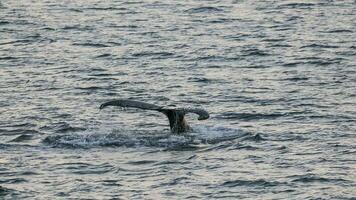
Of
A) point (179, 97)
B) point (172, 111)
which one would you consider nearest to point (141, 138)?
point (172, 111)

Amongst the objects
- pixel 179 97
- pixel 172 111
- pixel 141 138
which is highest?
pixel 172 111

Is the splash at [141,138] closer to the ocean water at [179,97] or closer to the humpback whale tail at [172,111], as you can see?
the ocean water at [179,97]

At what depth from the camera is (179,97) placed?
1148 inches

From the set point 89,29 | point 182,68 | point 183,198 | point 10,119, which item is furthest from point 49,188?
point 89,29

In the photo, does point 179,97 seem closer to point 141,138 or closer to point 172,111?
point 141,138

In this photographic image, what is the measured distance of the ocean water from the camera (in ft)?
68.8

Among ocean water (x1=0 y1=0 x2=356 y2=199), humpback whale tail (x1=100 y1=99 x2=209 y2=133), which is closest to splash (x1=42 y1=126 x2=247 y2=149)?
ocean water (x1=0 y1=0 x2=356 y2=199)

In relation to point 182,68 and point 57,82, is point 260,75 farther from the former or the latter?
point 57,82

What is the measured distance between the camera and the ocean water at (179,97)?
21.0m

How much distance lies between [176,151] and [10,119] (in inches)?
214

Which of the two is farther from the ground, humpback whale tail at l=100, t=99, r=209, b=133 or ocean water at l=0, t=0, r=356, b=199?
humpback whale tail at l=100, t=99, r=209, b=133

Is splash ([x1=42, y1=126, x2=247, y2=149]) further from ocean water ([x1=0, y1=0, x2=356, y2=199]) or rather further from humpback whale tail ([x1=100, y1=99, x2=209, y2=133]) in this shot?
humpback whale tail ([x1=100, y1=99, x2=209, y2=133])

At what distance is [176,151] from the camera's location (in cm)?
2278

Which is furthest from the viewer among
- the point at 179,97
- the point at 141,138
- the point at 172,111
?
the point at 179,97
